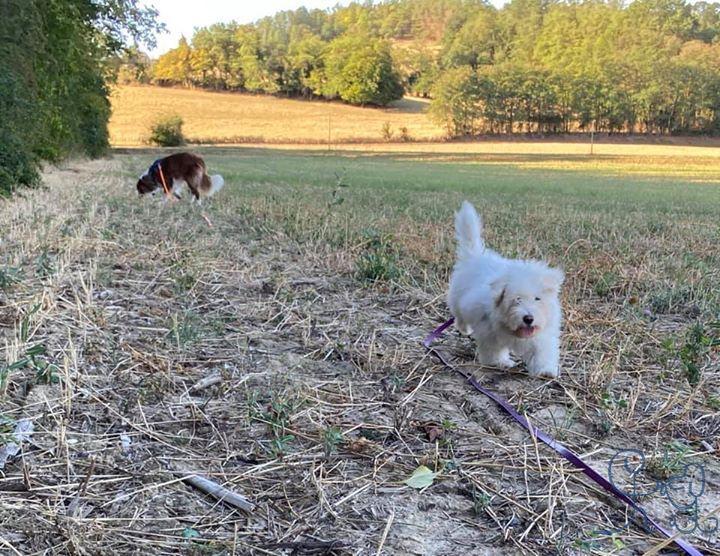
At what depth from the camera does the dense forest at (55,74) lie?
36.3 ft

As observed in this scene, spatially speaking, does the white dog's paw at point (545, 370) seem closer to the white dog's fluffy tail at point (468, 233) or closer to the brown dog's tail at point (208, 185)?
the white dog's fluffy tail at point (468, 233)

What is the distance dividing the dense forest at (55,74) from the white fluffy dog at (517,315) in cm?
806

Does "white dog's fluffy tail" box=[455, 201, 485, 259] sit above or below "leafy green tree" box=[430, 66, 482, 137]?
below

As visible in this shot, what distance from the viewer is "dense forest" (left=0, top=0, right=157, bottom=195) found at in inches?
436

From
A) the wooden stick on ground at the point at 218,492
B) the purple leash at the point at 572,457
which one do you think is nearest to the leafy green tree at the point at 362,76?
the purple leash at the point at 572,457

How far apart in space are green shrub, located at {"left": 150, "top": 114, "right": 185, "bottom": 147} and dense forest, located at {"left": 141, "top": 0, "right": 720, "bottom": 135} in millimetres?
14571

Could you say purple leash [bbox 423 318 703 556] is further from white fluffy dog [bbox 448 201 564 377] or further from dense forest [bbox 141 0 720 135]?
dense forest [bbox 141 0 720 135]

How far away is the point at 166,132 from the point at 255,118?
17676 millimetres

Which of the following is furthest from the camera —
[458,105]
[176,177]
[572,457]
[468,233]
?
[458,105]

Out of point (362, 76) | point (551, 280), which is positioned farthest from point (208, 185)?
point (362, 76)

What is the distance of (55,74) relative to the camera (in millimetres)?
18812

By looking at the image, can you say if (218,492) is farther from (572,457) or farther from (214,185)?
(214,185)

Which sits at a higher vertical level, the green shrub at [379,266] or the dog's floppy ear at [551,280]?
the dog's floppy ear at [551,280]

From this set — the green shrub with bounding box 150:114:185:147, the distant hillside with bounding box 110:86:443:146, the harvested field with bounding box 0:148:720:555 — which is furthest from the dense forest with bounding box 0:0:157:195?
the distant hillside with bounding box 110:86:443:146
